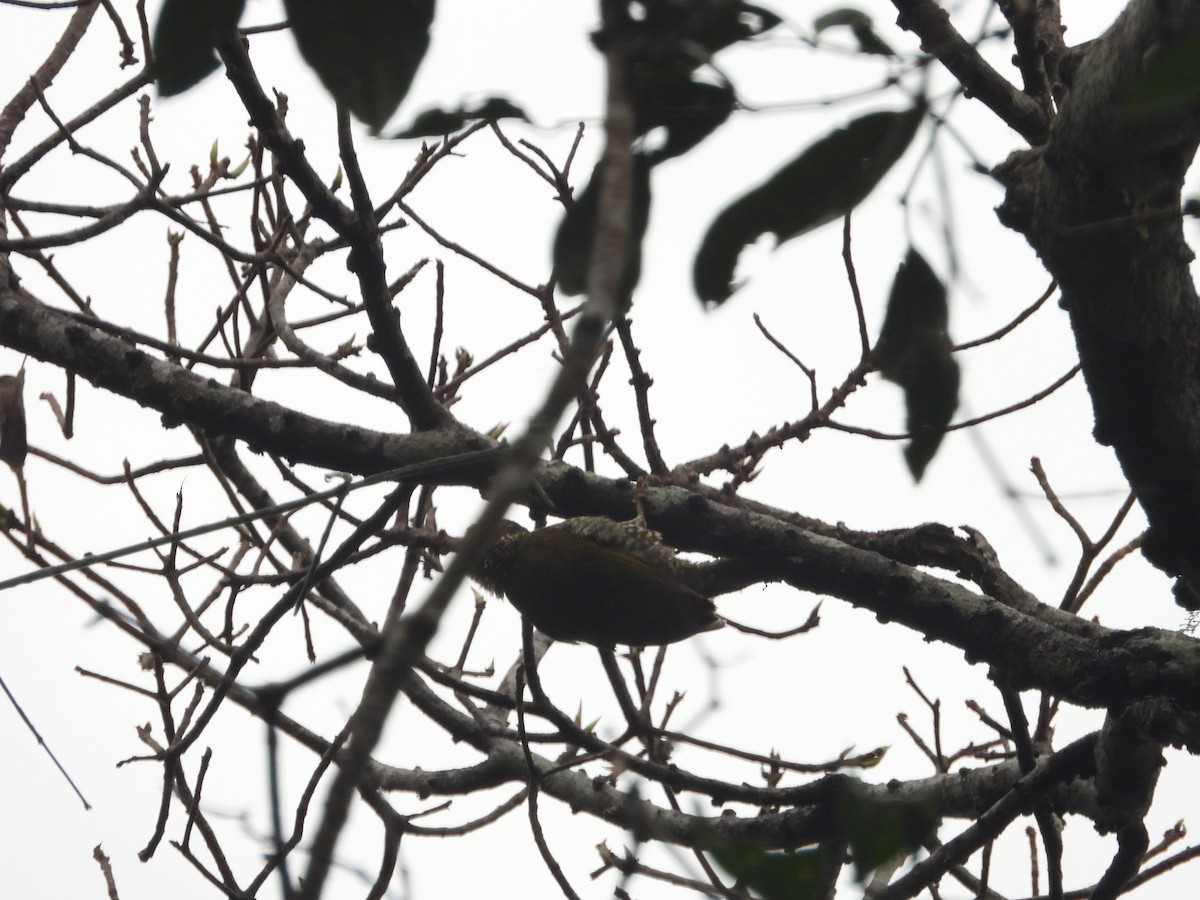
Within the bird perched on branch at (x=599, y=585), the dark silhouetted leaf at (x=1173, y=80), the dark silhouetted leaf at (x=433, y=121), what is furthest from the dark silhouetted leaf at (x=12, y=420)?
the dark silhouetted leaf at (x=1173, y=80)

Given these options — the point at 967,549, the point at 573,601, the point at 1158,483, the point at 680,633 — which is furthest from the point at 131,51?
the point at 1158,483

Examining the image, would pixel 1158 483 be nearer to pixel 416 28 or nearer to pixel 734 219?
pixel 734 219

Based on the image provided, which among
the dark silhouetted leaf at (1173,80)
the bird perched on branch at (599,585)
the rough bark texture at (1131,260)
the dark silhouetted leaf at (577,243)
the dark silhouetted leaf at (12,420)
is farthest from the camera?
the bird perched on branch at (599,585)

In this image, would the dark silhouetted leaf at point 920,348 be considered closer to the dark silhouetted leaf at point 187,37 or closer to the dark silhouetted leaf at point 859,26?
the dark silhouetted leaf at point 859,26

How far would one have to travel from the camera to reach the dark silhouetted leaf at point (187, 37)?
3.22 feet

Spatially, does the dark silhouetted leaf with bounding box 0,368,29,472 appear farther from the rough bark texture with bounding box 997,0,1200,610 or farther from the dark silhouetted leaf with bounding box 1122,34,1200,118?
the dark silhouetted leaf with bounding box 1122,34,1200,118

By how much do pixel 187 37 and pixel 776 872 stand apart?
3.04 ft

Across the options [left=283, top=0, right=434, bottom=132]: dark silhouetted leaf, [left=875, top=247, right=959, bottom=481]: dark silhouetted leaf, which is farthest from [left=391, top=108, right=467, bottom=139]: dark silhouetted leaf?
[left=875, top=247, right=959, bottom=481]: dark silhouetted leaf

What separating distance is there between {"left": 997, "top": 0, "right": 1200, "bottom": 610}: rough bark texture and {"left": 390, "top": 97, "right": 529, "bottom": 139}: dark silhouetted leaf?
85cm

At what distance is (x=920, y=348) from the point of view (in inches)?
53.1

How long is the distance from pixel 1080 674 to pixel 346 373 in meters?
2.09

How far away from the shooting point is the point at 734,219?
1.17 meters

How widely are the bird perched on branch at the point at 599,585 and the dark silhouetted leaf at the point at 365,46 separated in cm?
258

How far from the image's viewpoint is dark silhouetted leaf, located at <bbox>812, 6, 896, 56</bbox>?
1.12m
